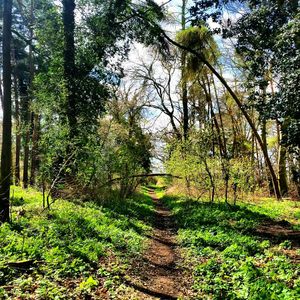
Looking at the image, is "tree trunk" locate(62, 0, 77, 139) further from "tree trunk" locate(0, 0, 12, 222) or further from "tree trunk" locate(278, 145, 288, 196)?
"tree trunk" locate(278, 145, 288, 196)

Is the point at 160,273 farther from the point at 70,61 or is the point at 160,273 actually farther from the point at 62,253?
the point at 70,61

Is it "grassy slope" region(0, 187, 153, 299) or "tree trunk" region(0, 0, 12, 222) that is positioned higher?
"tree trunk" region(0, 0, 12, 222)

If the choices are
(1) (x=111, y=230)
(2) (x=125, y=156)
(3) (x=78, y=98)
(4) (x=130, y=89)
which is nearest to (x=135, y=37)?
(3) (x=78, y=98)

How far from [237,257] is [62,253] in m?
4.00

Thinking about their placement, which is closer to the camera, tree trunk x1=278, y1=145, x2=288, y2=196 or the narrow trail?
the narrow trail

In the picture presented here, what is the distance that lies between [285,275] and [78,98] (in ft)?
34.9

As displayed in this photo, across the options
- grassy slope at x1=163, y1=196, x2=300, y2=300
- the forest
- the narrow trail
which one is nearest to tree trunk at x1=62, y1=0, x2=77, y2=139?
the forest

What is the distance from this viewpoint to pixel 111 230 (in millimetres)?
10562

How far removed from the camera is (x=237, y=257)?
778 centimetres

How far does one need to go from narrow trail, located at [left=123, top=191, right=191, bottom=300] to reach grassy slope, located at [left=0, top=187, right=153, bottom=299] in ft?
1.21

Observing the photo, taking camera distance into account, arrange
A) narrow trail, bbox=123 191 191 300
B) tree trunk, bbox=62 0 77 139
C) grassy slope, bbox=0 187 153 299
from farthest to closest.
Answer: tree trunk, bbox=62 0 77 139 < narrow trail, bbox=123 191 191 300 < grassy slope, bbox=0 187 153 299

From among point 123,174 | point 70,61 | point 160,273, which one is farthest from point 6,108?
point 123,174

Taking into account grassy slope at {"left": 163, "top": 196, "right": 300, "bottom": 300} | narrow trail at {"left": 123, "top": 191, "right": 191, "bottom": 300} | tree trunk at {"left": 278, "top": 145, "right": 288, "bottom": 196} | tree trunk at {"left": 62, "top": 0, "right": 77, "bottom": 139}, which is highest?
tree trunk at {"left": 62, "top": 0, "right": 77, "bottom": 139}

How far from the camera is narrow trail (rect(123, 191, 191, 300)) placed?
20.6 ft
